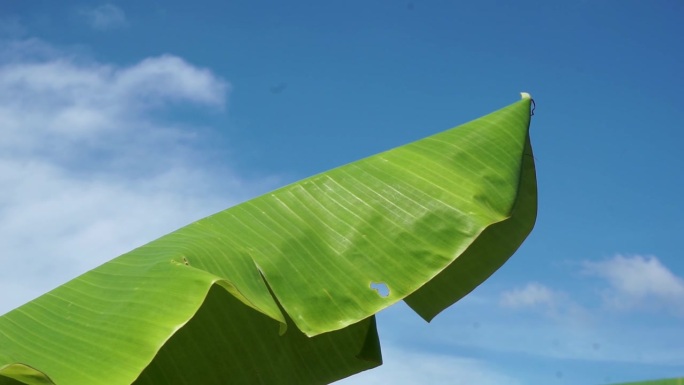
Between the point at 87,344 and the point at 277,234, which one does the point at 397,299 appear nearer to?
the point at 277,234

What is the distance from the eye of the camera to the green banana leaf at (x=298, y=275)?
5.13 ft

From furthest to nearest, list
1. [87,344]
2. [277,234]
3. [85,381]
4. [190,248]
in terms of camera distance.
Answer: [277,234], [190,248], [87,344], [85,381]

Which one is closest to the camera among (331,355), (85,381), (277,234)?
(85,381)

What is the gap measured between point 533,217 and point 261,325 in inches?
39.6

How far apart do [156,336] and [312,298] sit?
1.58 feet

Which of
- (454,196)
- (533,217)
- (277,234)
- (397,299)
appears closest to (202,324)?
(277,234)

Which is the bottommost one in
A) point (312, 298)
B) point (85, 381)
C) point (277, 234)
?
point (85, 381)

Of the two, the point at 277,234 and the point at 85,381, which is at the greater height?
the point at 277,234

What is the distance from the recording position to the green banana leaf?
1.56 meters

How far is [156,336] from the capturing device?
4.88 ft

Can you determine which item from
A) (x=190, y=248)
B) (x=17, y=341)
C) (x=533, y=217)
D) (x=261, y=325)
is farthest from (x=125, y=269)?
(x=533, y=217)

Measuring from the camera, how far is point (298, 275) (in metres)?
1.93

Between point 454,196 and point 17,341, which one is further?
point 454,196

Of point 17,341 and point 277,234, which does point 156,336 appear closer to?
point 17,341
